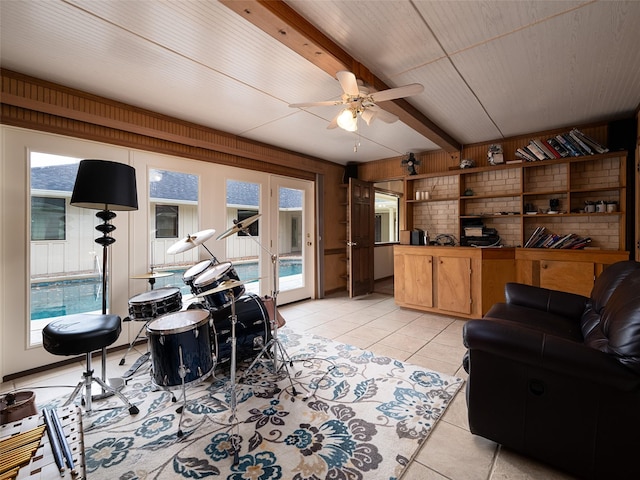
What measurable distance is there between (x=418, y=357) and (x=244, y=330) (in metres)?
1.69

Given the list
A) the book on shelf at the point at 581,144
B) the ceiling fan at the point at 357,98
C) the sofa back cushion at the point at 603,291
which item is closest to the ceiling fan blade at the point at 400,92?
the ceiling fan at the point at 357,98

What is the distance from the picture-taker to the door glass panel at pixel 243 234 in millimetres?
4016

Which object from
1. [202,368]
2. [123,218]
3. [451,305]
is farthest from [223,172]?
[451,305]

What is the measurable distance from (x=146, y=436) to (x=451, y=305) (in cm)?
364

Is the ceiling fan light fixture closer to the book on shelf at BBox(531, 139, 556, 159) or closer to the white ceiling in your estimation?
the white ceiling

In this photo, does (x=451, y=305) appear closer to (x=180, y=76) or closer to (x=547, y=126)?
(x=547, y=126)

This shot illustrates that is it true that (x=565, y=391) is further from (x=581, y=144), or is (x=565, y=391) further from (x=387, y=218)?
(x=387, y=218)

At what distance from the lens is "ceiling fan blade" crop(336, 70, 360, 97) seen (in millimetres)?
1820

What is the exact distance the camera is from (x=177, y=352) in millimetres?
1725

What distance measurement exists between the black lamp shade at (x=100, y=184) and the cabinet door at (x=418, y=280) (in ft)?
11.9

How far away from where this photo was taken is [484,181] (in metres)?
4.25

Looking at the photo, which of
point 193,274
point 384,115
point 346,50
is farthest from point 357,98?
point 193,274

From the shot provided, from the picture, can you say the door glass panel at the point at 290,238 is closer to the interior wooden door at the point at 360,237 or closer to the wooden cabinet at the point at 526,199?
the interior wooden door at the point at 360,237

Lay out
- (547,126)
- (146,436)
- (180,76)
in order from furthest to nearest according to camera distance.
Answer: (547,126), (180,76), (146,436)
